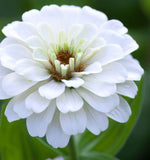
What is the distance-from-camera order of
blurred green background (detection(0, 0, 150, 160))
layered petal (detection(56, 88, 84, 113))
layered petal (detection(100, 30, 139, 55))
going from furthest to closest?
blurred green background (detection(0, 0, 150, 160)) < layered petal (detection(100, 30, 139, 55)) < layered petal (detection(56, 88, 84, 113))

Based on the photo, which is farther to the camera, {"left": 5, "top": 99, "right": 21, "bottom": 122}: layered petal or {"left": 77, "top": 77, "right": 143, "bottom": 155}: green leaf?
{"left": 77, "top": 77, "right": 143, "bottom": 155}: green leaf

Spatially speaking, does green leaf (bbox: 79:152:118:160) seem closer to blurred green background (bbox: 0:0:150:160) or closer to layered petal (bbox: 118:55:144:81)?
layered petal (bbox: 118:55:144:81)

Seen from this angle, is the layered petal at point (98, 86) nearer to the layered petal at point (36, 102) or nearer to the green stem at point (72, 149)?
the layered petal at point (36, 102)

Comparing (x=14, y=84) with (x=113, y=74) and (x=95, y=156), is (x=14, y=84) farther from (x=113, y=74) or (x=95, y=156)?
(x=95, y=156)

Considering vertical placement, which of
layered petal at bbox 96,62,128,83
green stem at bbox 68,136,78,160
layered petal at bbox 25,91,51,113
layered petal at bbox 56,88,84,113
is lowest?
green stem at bbox 68,136,78,160

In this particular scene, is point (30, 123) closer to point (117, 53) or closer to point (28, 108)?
point (28, 108)

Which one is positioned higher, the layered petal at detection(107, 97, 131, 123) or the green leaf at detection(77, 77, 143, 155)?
the layered petal at detection(107, 97, 131, 123)

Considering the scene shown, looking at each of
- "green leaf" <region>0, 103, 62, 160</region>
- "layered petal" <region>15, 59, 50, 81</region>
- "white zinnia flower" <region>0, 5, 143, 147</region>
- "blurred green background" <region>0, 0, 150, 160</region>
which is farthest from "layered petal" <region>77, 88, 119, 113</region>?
"blurred green background" <region>0, 0, 150, 160</region>

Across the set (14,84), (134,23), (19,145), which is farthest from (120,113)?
(134,23)

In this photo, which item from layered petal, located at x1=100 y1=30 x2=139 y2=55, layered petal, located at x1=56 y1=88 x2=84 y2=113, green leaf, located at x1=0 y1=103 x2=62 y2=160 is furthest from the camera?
green leaf, located at x1=0 y1=103 x2=62 y2=160
